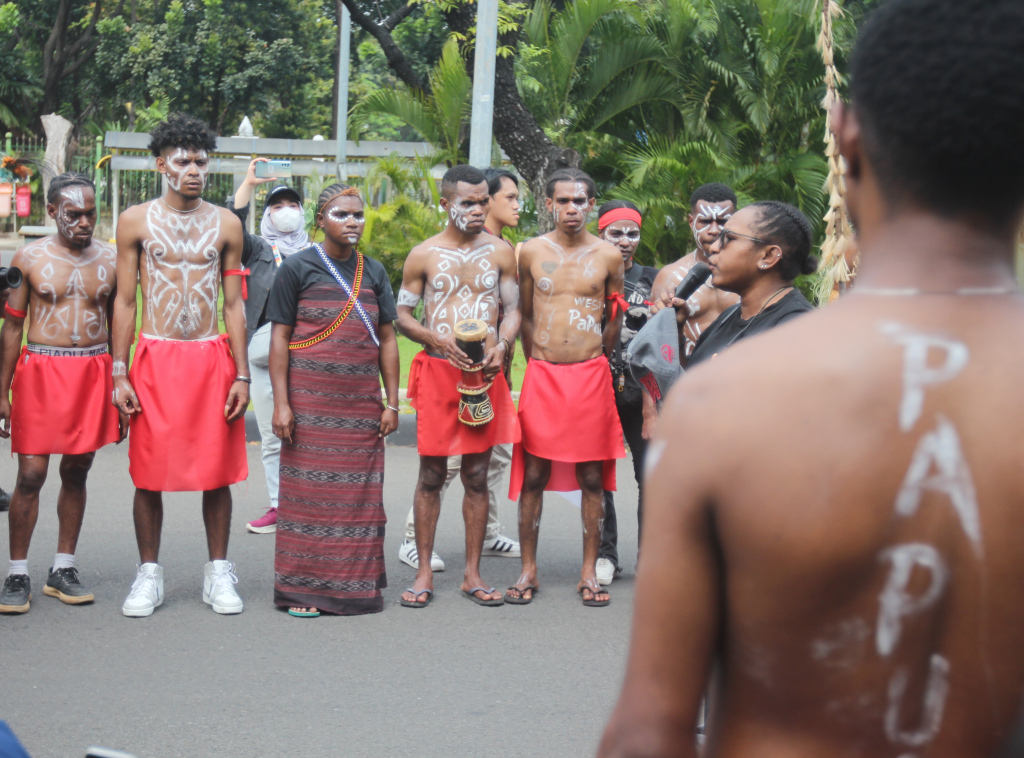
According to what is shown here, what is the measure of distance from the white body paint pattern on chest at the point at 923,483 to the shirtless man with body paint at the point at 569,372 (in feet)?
14.5

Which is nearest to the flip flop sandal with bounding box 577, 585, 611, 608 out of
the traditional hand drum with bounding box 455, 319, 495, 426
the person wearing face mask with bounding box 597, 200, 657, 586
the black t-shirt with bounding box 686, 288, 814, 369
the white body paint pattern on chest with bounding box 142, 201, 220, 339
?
the person wearing face mask with bounding box 597, 200, 657, 586

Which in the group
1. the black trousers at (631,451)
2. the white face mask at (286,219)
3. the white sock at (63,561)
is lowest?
the white sock at (63,561)

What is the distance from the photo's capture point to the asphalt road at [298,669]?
3.86 m

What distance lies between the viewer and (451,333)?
5496mm

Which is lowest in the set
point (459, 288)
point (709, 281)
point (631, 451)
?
point (631, 451)

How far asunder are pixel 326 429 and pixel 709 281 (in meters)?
2.03

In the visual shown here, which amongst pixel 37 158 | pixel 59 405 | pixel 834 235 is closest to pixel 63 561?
pixel 59 405

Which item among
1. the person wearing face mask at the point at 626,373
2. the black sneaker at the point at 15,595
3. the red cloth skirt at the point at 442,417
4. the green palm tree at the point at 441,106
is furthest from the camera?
the green palm tree at the point at 441,106

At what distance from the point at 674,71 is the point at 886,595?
13339 mm

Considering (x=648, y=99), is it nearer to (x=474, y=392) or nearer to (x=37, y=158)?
(x=474, y=392)

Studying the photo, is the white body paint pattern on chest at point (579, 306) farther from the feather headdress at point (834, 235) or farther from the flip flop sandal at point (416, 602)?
the flip flop sandal at point (416, 602)

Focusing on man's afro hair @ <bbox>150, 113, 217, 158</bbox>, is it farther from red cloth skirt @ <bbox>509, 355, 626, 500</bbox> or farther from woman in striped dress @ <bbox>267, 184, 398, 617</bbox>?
red cloth skirt @ <bbox>509, 355, 626, 500</bbox>

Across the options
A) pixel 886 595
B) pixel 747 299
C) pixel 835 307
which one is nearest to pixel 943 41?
pixel 835 307

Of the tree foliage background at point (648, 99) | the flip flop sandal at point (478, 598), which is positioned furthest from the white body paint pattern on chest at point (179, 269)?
the tree foliage background at point (648, 99)
